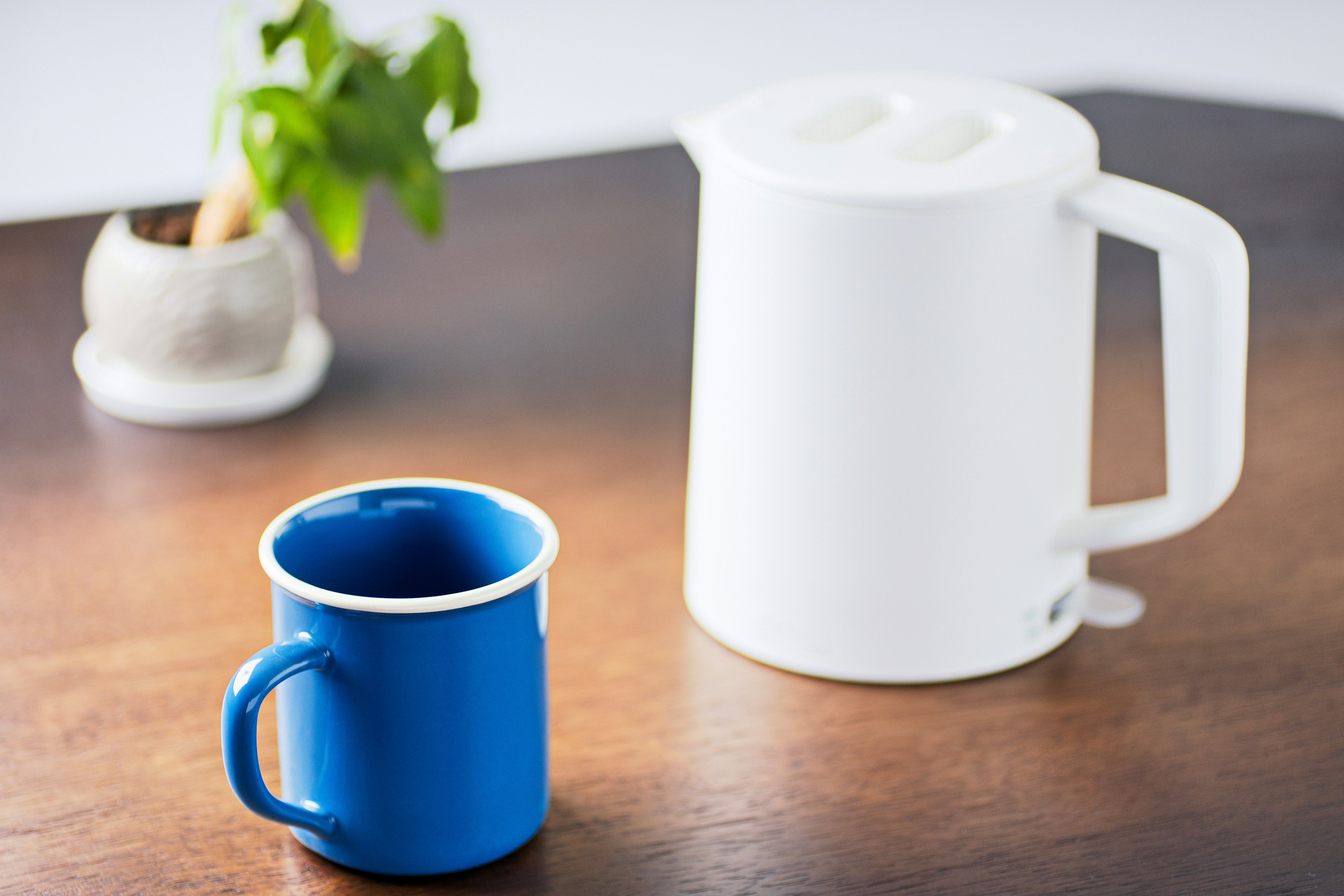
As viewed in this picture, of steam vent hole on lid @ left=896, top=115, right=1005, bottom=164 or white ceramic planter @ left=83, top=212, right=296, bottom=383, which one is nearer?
steam vent hole on lid @ left=896, top=115, right=1005, bottom=164

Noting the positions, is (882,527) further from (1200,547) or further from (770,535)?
(1200,547)

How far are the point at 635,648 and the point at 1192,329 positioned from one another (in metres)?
0.25

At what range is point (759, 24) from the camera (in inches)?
107

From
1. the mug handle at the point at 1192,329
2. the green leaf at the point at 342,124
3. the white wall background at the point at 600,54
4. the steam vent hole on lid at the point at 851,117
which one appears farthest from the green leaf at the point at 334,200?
the white wall background at the point at 600,54

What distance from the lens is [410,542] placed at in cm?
48

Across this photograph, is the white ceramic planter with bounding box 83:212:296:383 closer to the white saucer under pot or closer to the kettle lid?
the white saucer under pot

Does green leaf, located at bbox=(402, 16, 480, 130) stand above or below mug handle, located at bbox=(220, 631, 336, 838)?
above

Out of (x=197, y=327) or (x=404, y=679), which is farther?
(x=197, y=327)

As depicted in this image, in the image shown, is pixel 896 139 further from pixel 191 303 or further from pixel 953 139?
pixel 191 303

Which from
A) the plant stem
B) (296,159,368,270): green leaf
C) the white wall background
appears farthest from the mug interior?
the white wall background

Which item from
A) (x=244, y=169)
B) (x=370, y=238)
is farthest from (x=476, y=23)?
(x=244, y=169)

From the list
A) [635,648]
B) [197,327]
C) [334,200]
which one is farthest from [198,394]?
[635,648]

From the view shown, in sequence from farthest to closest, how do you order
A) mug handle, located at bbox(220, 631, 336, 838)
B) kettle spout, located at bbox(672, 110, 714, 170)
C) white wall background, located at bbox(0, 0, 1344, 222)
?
white wall background, located at bbox(0, 0, 1344, 222) → kettle spout, located at bbox(672, 110, 714, 170) → mug handle, located at bbox(220, 631, 336, 838)

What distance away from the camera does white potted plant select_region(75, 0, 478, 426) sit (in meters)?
0.65
